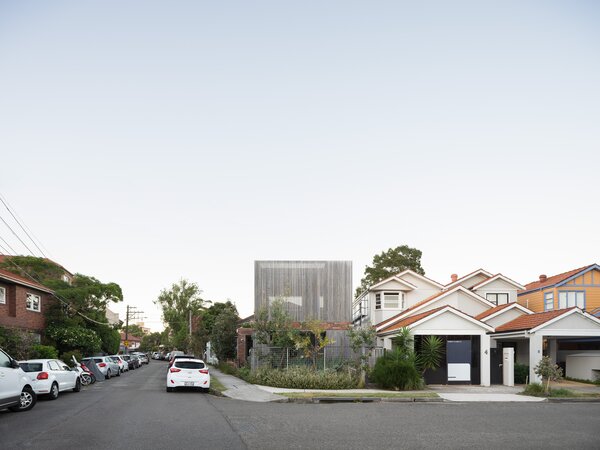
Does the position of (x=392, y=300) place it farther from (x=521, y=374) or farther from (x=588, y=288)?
(x=588, y=288)

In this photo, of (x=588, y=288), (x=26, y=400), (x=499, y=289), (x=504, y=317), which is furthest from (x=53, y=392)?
(x=588, y=288)

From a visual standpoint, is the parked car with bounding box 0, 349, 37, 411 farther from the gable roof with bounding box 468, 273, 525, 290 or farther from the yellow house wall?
the yellow house wall

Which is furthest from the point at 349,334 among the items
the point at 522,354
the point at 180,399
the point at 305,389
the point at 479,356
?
the point at 522,354

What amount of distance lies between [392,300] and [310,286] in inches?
331

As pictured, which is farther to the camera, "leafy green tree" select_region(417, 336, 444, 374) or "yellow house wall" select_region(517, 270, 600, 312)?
"yellow house wall" select_region(517, 270, 600, 312)

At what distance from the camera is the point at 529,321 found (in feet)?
98.9

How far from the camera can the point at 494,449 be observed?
1157 cm

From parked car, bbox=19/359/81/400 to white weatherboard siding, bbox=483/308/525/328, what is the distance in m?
22.1

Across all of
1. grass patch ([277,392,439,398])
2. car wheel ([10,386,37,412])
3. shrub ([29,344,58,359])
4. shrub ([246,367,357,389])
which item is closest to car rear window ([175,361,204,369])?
shrub ([246,367,357,389])

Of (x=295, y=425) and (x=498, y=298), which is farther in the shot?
(x=498, y=298)

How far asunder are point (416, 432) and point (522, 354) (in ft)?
76.9

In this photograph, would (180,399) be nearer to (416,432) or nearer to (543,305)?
(416,432)

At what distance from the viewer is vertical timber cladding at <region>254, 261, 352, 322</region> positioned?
112 feet

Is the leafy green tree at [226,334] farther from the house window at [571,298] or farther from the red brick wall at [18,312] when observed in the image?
the house window at [571,298]
